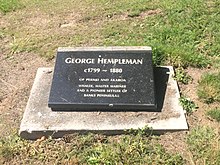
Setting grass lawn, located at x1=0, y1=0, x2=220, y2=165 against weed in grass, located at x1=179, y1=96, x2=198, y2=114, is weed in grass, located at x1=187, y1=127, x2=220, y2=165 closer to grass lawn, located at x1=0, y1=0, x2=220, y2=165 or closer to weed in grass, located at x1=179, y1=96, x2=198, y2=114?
grass lawn, located at x1=0, y1=0, x2=220, y2=165

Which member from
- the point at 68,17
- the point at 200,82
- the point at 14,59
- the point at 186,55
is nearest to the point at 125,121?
the point at 200,82

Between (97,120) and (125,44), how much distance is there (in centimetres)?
158

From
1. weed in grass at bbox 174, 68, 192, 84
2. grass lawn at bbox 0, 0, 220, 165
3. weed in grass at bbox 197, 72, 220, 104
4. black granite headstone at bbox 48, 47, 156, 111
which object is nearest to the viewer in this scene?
grass lawn at bbox 0, 0, 220, 165

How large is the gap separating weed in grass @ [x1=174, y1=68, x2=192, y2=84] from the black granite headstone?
0.50m

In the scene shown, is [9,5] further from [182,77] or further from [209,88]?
[209,88]

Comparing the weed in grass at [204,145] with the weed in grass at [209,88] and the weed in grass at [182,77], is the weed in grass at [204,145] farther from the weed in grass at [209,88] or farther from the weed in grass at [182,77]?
the weed in grass at [182,77]

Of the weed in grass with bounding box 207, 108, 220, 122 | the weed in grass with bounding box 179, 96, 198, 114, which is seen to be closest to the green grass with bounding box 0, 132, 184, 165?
the weed in grass with bounding box 179, 96, 198, 114

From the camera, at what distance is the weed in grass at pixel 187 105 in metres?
4.48

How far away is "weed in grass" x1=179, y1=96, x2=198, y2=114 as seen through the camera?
4.48 meters

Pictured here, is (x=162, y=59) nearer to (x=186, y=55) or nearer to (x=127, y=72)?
(x=186, y=55)

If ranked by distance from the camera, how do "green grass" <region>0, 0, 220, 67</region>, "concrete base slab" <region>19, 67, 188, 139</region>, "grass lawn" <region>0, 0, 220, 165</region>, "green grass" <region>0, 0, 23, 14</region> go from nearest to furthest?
"grass lawn" <region>0, 0, 220, 165</region>, "concrete base slab" <region>19, 67, 188, 139</region>, "green grass" <region>0, 0, 220, 67</region>, "green grass" <region>0, 0, 23, 14</region>

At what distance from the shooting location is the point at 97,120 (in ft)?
14.2

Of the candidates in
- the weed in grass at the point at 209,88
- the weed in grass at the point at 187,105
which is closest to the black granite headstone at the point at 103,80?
the weed in grass at the point at 187,105

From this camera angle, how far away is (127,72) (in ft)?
14.9
